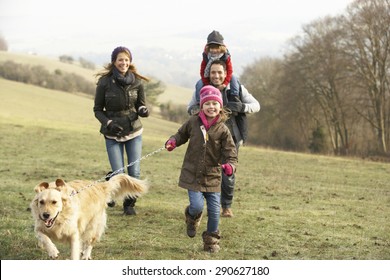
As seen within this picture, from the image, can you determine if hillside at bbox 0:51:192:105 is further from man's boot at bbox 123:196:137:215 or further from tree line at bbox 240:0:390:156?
man's boot at bbox 123:196:137:215

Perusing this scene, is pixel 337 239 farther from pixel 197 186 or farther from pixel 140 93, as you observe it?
pixel 140 93

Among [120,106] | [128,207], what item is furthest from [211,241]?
[120,106]

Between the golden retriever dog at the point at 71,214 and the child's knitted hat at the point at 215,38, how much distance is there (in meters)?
2.67

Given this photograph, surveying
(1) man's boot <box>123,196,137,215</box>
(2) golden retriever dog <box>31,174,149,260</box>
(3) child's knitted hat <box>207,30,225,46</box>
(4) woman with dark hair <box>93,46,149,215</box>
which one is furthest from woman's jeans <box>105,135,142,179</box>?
(3) child's knitted hat <box>207,30,225,46</box>

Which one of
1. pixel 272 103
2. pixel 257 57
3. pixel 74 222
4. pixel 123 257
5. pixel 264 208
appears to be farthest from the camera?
pixel 257 57

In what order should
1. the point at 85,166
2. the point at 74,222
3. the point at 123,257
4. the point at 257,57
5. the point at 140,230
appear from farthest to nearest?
the point at 257,57 → the point at 85,166 → the point at 140,230 → the point at 123,257 → the point at 74,222

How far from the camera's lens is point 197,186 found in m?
6.45

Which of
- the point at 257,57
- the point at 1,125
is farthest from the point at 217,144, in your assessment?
the point at 257,57

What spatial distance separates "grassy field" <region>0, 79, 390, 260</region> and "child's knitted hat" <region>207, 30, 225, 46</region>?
112 inches

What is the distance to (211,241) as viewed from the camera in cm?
660

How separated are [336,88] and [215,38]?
A: 35.5m

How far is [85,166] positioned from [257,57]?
39338 mm

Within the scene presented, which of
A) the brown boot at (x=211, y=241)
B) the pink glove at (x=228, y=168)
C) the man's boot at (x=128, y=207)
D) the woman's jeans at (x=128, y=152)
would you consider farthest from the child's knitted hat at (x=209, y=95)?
the man's boot at (x=128, y=207)

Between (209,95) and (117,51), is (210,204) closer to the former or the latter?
(209,95)
